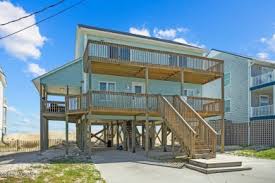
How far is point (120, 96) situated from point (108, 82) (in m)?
4.05

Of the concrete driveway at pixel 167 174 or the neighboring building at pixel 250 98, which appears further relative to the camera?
the neighboring building at pixel 250 98

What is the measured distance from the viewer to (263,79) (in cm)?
2805

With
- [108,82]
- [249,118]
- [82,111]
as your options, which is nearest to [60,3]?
[82,111]

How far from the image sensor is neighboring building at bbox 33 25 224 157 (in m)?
17.9

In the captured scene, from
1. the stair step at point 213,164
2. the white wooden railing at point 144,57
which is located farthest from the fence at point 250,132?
the stair step at point 213,164

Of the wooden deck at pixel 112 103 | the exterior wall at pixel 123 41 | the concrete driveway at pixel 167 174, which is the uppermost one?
the exterior wall at pixel 123 41

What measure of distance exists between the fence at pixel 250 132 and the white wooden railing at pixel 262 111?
23.8 inches

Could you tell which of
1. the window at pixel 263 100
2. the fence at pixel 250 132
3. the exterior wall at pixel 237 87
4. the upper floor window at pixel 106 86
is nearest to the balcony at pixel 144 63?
the upper floor window at pixel 106 86

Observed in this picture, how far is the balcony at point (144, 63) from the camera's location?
18.6 m

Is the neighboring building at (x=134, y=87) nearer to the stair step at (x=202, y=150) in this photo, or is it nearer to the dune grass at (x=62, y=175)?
the stair step at (x=202, y=150)

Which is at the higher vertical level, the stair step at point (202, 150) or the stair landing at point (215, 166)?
the stair step at point (202, 150)

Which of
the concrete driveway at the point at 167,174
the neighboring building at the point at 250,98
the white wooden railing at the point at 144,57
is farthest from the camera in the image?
the neighboring building at the point at 250,98

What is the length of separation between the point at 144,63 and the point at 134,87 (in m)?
4.61

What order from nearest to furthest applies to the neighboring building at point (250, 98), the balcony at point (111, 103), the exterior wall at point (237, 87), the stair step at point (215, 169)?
1. the stair step at point (215, 169)
2. the balcony at point (111, 103)
3. the neighboring building at point (250, 98)
4. the exterior wall at point (237, 87)
